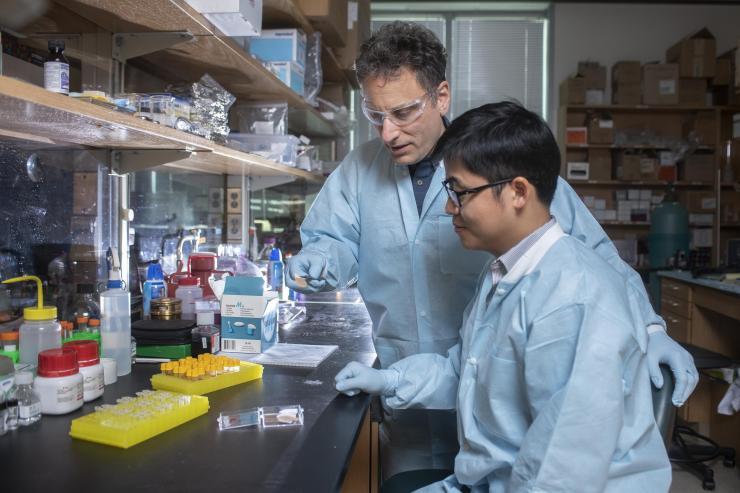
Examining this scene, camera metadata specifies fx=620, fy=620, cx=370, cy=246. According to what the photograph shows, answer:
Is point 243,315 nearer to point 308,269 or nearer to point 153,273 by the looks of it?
point 308,269

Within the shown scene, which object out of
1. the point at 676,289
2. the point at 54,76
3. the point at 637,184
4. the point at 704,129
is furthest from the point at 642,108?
the point at 54,76

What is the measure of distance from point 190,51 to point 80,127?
752 millimetres

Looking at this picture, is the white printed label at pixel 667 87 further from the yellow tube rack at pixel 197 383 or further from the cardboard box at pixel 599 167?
the yellow tube rack at pixel 197 383

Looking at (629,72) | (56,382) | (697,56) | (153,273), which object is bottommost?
(56,382)

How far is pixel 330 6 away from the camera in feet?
10.6

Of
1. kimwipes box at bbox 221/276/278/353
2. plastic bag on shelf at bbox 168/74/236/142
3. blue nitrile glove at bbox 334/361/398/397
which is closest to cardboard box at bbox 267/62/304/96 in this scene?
plastic bag on shelf at bbox 168/74/236/142

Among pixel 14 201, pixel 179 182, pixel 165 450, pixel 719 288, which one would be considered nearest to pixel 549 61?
pixel 719 288

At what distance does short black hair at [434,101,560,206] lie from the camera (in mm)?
1188

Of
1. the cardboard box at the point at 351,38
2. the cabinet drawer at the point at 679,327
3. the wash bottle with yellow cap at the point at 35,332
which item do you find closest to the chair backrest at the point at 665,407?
the wash bottle with yellow cap at the point at 35,332

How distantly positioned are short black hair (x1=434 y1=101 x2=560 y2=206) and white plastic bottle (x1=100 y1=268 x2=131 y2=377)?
863 millimetres

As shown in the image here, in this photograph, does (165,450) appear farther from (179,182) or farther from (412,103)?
(179,182)

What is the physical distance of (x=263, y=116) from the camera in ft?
10.0

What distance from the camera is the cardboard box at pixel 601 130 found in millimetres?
5930

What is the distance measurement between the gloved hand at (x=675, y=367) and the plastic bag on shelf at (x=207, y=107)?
1.26 meters
